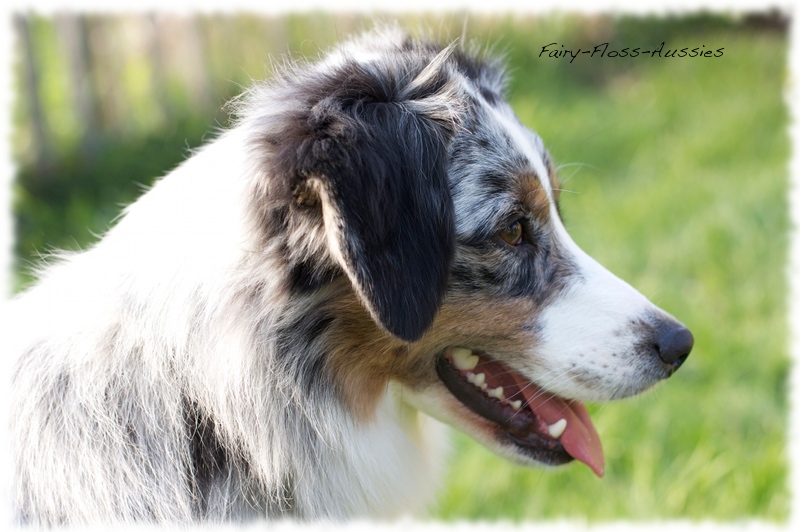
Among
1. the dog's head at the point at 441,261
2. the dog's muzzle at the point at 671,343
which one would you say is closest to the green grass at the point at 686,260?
the dog's muzzle at the point at 671,343

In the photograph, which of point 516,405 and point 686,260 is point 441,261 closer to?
point 516,405

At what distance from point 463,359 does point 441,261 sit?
0.45 meters

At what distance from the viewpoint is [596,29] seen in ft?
30.8

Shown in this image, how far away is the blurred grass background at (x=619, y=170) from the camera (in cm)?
397

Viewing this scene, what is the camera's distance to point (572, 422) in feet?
8.91

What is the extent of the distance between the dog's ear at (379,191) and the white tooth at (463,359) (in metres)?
0.36

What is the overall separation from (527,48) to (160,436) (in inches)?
287

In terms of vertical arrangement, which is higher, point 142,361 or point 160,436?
point 142,361

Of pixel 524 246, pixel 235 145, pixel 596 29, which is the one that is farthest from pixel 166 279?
pixel 596 29

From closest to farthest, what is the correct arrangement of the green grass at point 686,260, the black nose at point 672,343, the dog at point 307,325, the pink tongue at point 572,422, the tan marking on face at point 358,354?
the dog at point 307,325
the tan marking on face at point 358,354
the black nose at point 672,343
the pink tongue at point 572,422
the green grass at point 686,260

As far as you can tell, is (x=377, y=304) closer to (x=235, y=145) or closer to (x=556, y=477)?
(x=235, y=145)

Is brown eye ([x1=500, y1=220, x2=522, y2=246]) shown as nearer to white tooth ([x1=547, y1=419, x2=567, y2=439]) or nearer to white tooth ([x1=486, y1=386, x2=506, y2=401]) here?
white tooth ([x1=486, y1=386, x2=506, y2=401])

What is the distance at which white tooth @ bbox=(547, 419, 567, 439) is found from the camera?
2.63m

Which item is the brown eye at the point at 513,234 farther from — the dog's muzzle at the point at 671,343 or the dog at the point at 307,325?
the dog's muzzle at the point at 671,343
